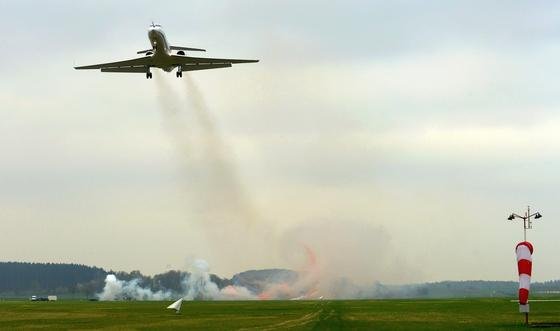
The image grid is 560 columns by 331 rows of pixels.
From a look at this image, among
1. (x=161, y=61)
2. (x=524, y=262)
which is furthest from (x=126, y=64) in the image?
(x=524, y=262)

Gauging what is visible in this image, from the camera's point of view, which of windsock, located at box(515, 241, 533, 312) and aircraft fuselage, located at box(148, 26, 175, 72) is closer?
windsock, located at box(515, 241, 533, 312)

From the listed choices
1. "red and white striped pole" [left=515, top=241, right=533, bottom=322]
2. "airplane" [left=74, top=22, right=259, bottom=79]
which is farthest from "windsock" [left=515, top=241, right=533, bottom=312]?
"airplane" [left=74, top=22, right=259, bottom=79]

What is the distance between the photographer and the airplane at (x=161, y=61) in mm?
95625

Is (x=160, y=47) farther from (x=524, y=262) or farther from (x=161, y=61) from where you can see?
(x=524, y=262)

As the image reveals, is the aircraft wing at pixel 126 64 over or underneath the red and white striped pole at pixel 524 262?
over

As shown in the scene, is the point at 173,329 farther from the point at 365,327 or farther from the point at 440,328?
the point at 440,328

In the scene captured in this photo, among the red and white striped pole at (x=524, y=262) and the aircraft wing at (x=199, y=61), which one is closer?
the red and white striped pole at (x=524, y=262)

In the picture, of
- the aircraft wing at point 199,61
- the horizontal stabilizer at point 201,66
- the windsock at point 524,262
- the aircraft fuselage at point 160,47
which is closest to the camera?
the windsock at point 524,262

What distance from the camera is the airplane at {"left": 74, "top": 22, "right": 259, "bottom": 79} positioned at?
95.6m

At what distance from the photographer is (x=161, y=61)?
99250 millimetres

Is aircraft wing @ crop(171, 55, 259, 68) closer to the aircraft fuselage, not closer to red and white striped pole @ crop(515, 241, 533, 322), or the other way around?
the aircraft fuselage

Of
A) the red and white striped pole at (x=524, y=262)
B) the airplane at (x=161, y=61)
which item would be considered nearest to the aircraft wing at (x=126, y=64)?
the airplane at (x=161, y=61)

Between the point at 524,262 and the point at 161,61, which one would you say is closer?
the point at 524,262

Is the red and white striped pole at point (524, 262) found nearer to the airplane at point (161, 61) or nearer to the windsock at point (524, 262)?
the windsock at point (524, 262)
